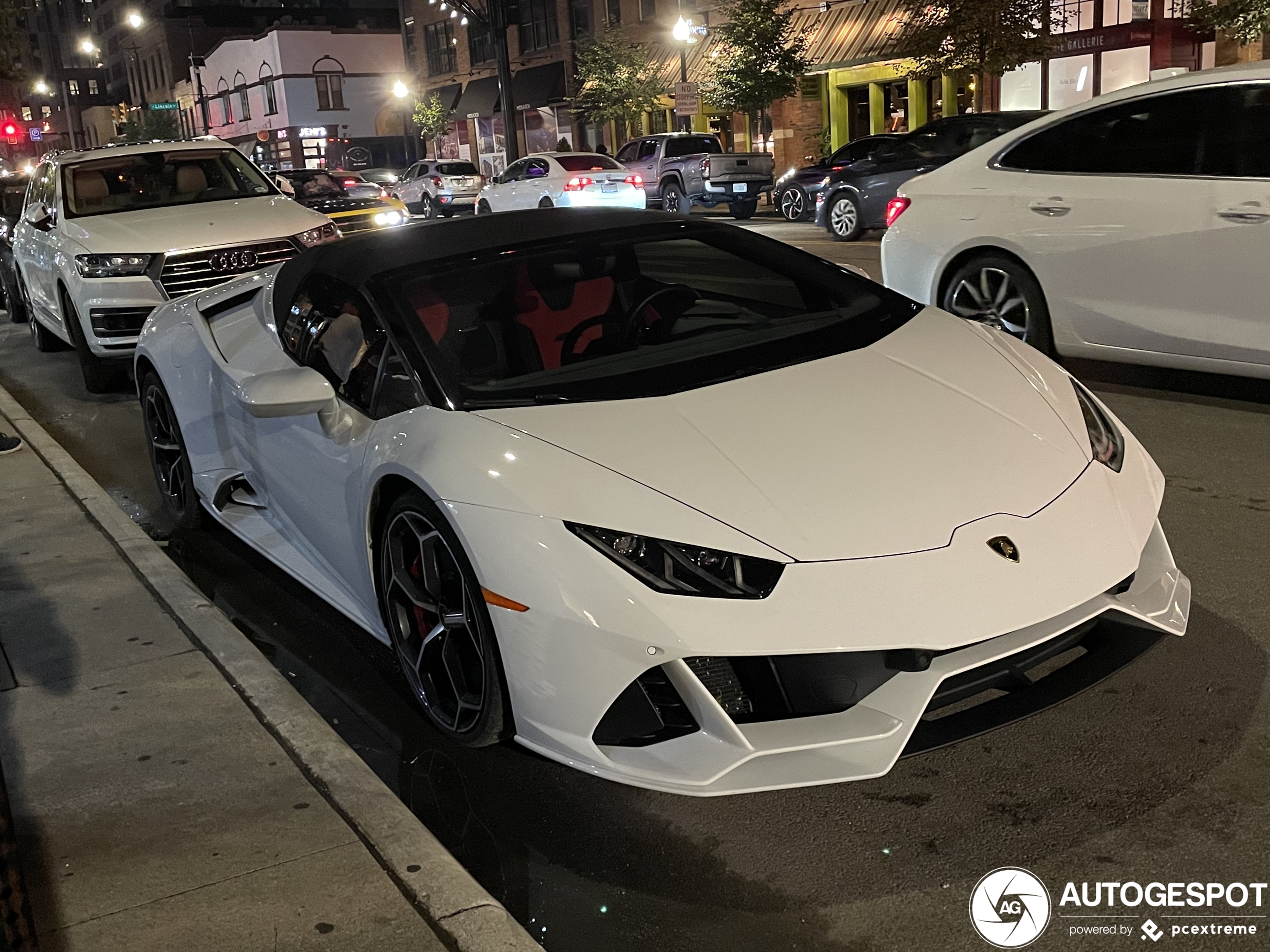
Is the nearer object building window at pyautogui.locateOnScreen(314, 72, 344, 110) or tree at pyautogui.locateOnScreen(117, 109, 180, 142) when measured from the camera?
building window at pyautogui.locateOnScreen(314, 72, 344, 110)

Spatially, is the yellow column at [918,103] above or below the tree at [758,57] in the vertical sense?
below

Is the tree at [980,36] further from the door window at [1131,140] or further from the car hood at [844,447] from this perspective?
the car hood at [844,447]

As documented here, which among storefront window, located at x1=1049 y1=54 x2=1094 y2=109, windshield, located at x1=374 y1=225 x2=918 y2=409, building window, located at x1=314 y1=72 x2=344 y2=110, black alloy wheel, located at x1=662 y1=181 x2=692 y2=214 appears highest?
building window, located at x1=314 y1=72 x2=344 y2=110

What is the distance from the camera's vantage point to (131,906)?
2818 mm

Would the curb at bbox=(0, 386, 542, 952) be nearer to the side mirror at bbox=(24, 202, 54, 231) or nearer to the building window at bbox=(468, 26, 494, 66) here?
the side mirror at bbox=(24, 202, 54, 231)

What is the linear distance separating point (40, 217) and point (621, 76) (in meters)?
30.0

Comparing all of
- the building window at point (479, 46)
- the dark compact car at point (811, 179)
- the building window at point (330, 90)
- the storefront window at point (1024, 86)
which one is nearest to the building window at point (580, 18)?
the building window at point (479, 46)

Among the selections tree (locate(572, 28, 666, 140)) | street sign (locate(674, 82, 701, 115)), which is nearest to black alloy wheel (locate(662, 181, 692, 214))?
street sign (locate(674, 82, 701, 115))

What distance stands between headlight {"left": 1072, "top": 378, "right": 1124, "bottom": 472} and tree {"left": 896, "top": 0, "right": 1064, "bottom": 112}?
2229 cm

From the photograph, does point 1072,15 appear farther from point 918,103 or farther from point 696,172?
point 696,172

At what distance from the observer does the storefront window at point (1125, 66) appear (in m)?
26.2

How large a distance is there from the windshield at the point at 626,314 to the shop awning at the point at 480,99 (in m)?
47.0

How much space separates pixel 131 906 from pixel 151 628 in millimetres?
1794

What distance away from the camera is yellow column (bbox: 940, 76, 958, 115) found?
30.1 m
